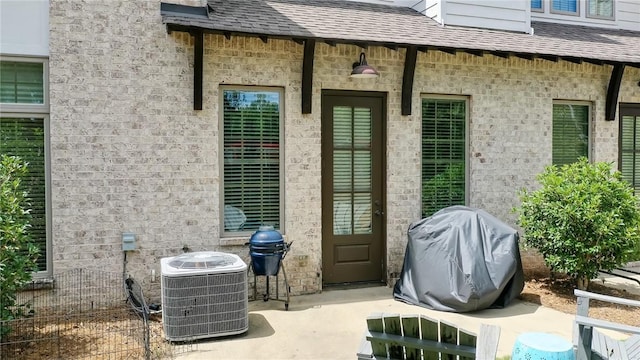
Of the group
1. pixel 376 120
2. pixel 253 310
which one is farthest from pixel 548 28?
pixel 253 310

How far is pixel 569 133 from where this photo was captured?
26.1 ft

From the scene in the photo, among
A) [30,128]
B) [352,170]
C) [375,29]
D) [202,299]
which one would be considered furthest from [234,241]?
[375,29]

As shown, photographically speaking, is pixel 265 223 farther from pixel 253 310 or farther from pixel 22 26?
pixel 22 26

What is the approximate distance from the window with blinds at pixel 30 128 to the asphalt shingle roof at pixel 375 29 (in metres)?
1.61

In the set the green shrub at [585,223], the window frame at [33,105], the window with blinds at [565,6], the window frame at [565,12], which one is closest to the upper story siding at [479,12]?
the window frame at [565,12]

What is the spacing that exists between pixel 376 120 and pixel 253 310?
9.81ft

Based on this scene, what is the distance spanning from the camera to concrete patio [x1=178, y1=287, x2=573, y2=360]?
458cm

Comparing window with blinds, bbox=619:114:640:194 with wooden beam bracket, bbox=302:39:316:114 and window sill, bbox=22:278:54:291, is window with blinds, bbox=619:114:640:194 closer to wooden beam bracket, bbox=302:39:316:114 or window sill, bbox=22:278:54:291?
wooden beam bracket, bbox=302:39:316:114

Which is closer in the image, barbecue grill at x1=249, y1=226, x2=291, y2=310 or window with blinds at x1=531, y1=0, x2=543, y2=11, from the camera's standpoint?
barbecue grill at x1=249, y1=226, x2=291, y2=310

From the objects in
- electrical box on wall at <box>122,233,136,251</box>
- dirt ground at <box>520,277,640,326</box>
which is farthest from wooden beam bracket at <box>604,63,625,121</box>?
electrical box on wall at <box>122,233,136,251</box>

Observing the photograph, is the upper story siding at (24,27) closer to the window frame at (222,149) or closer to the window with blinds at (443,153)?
the window frame at (222,149)

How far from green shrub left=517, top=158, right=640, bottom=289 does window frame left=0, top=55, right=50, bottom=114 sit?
5940mm

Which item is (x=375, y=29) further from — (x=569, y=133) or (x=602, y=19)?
(x=602, y=19)

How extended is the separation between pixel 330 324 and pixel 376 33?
11.8ft
